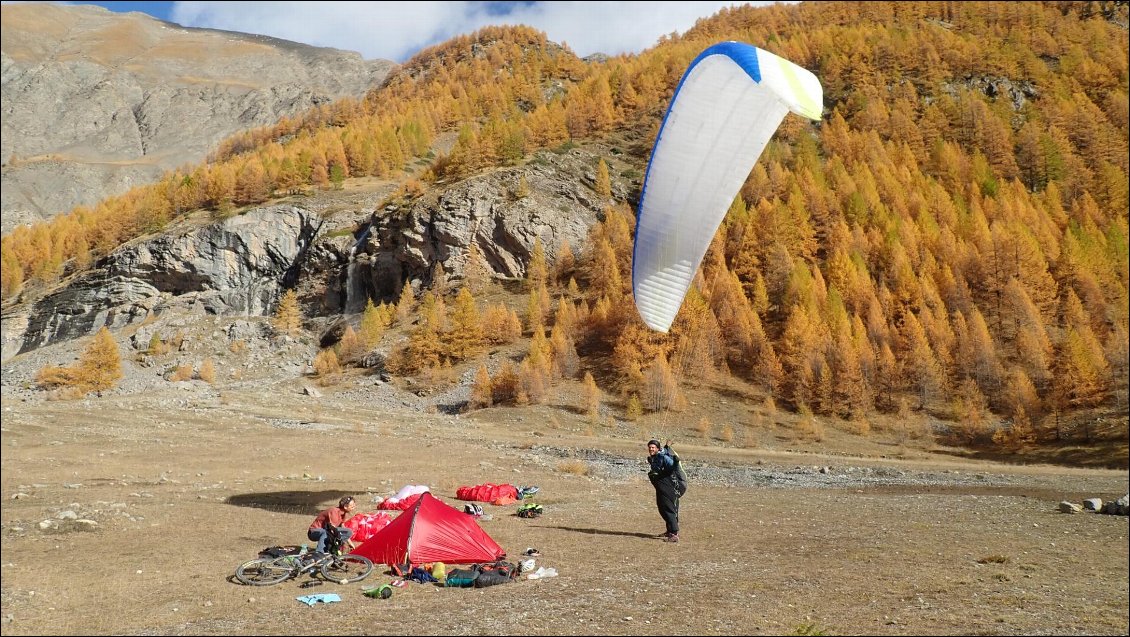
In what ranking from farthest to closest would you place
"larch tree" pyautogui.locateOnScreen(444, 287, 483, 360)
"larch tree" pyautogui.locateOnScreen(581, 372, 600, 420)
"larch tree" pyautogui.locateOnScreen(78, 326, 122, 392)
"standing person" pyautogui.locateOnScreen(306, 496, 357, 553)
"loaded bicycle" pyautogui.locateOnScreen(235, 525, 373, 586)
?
"larch tree" pyautogui.locateOnScreen(444, 287, 483, 360) → "larch tree" pyautogui.locateOnScreen(78, 326, 122, 392) → "larch tree" pyautogui.locateOnScreen(581, 372, 600, 420) → "standing person" pyautogui.locateOnScreen(306, 496, 357, 553) → "loaded bicycle" pyautogui.locateOnScreen(235, 525, 373, 586)

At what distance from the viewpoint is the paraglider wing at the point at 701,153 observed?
33.6 ft

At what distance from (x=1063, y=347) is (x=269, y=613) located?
160ft

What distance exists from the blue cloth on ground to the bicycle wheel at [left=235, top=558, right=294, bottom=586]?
0.84 m

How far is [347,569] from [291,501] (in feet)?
20.5

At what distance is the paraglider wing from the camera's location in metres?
10.2

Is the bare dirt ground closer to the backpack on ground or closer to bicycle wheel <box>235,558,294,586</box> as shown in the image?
bicycle wheel <box>235,558,294,586</box>

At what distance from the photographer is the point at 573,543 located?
10.1 metres

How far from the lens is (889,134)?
3455 inches

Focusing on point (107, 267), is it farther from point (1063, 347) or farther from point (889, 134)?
point (889, 134)

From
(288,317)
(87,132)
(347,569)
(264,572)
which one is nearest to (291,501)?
(347,569)

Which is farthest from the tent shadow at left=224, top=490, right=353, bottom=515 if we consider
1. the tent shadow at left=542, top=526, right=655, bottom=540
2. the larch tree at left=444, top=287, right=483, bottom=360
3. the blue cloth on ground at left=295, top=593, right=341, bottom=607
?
the larch tree at left=444, top=287, right=483, bottom=360

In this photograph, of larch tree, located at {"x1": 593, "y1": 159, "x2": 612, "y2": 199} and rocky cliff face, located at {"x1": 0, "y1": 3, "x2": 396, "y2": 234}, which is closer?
larch tree, located at {"x1": 593, "y1": 159, "x2": 612, "y2": 199}

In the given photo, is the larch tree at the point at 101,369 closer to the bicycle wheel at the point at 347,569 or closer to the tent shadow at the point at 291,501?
the tent shadow at the point at 291,501

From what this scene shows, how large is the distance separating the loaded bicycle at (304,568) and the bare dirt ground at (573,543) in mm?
189
